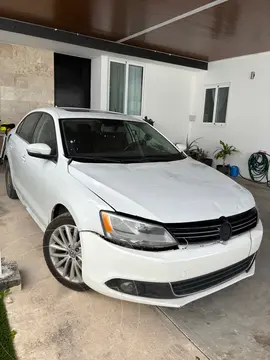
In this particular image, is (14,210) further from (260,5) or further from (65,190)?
(260,5)

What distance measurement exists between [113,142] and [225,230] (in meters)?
1.40

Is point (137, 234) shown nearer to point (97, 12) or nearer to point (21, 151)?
point (21, 151)

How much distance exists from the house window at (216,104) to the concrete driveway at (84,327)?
22.9 ft

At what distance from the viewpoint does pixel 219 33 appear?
549 cm

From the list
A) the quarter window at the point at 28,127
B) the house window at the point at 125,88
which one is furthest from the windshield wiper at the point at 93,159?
the house window at the point at 125,88

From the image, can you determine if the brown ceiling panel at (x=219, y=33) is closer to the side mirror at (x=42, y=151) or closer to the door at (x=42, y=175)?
the door at (x=42, y=175)

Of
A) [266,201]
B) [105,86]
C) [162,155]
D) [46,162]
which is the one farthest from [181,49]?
[46,162]

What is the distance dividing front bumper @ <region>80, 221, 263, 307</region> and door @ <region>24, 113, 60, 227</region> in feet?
2.47

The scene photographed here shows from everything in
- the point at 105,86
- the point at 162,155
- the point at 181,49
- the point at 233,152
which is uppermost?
the point at 181,49

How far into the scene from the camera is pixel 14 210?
3723mm

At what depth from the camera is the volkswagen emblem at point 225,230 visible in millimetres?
1744

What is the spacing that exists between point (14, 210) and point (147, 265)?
Answer: 2735 mm

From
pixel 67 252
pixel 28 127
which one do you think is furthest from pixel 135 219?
pixel 28 127

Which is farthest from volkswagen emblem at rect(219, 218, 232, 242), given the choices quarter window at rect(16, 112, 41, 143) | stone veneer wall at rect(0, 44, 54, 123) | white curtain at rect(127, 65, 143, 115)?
stone veneer wall at rect(0, 44, 54, 123)
